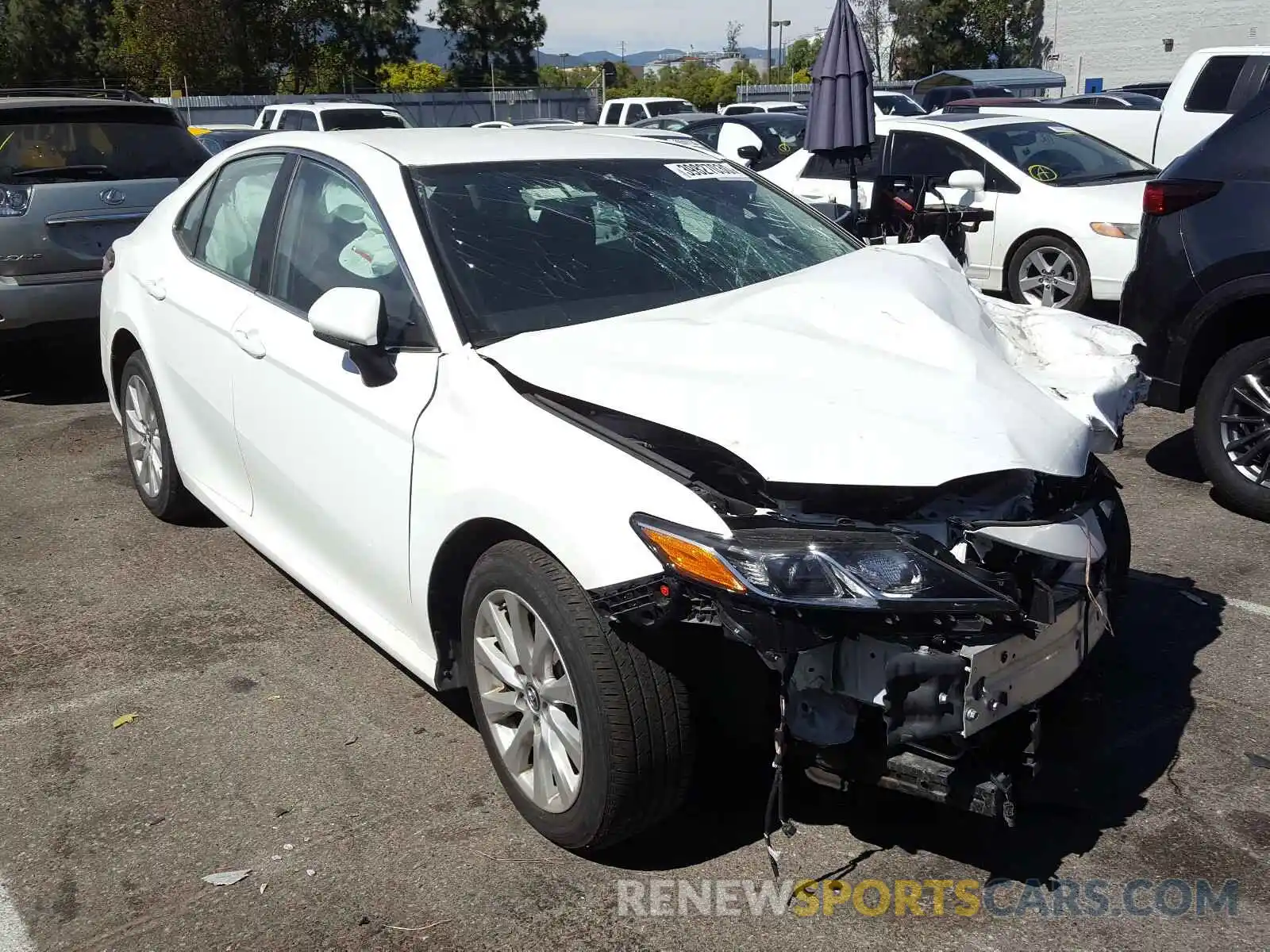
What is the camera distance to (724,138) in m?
13.9

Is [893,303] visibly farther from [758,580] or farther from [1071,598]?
[758,580]

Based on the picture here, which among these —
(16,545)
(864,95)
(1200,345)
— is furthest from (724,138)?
(16,545)

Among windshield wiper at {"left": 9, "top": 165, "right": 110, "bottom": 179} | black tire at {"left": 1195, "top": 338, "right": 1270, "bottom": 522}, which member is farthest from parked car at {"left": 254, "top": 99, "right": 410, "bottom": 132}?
black tire at {"left": 1195, "top": 338, "right": 1270, "bottom": 522}

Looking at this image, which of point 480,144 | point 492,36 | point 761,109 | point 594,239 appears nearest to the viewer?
point 594,239

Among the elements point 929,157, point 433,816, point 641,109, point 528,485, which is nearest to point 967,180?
point 929,157

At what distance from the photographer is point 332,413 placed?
11.9 ft

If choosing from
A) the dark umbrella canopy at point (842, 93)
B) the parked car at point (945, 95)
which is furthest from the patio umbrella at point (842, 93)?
the parked car at point (945, 95)

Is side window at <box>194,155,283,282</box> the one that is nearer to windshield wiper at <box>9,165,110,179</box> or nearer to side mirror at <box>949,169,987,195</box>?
windshield wiper at <box>9,165,110,179</box>

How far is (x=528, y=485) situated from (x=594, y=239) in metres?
1.21

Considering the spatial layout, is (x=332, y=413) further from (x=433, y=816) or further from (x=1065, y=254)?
(x=1065, y=254)

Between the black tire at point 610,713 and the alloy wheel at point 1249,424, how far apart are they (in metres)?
3.61

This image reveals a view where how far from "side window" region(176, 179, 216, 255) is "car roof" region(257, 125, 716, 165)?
1.70ft

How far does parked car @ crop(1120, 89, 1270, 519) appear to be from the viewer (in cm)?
523

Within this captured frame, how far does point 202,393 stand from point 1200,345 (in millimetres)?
4210
